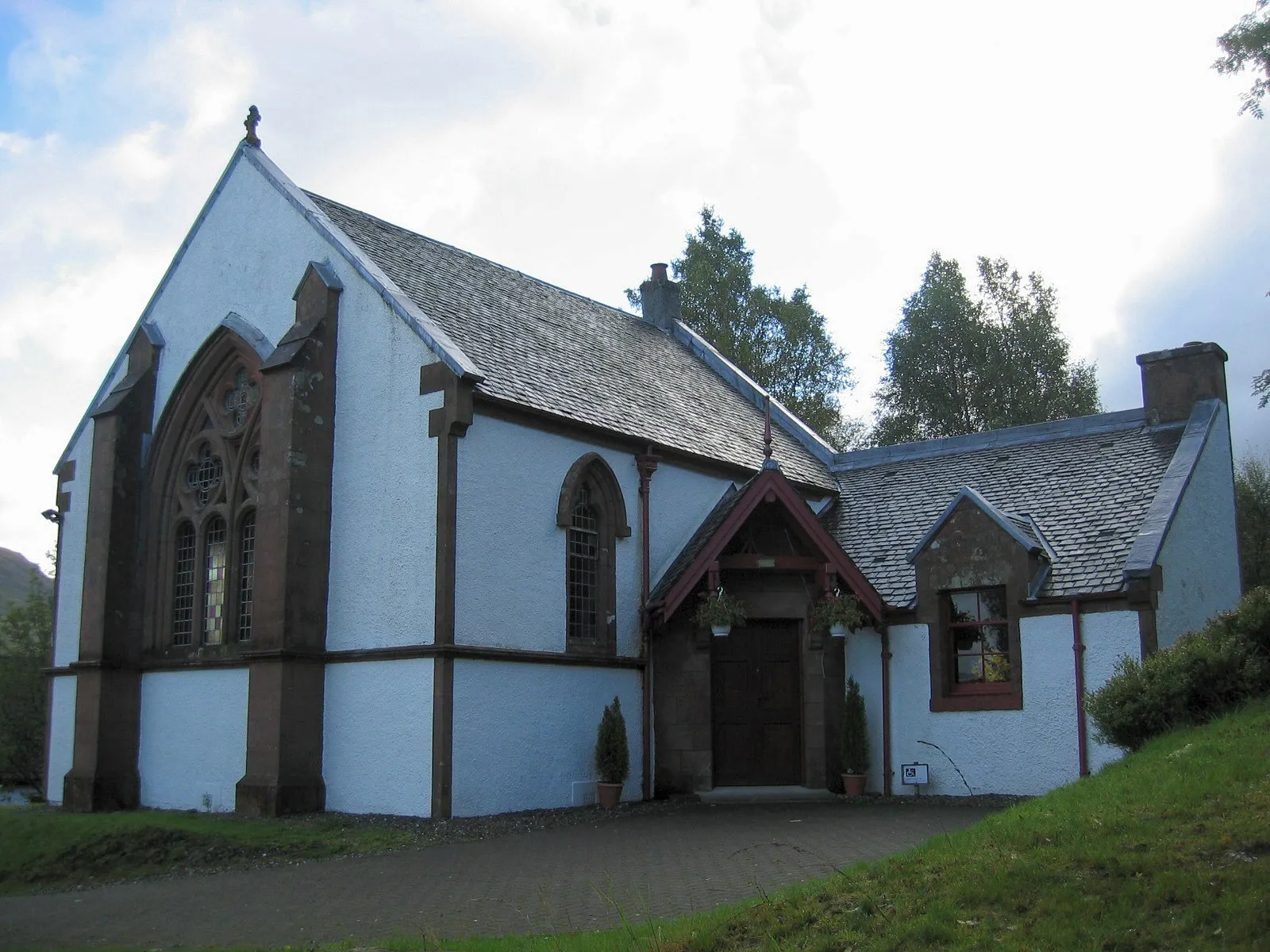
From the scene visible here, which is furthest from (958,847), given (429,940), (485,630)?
(485,630)

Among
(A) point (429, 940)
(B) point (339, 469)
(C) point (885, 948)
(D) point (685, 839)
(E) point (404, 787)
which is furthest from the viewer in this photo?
(B) point (339, 469)

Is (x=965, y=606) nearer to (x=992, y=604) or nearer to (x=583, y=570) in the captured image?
(x=992, y=604)

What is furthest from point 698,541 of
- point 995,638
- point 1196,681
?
point 1196,681

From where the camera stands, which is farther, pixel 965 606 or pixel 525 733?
pixel 965 606

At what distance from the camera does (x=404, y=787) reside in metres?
17.5

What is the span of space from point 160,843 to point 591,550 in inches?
314

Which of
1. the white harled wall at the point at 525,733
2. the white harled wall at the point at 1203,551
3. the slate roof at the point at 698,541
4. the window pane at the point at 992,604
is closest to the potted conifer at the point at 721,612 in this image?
the slate roof at the point at 698,541

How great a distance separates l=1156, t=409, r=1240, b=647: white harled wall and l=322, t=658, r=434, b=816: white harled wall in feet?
35.9

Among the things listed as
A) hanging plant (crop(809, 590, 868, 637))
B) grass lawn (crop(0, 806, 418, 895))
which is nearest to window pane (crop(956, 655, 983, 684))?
hanging plant (crop(809, 590, 868, 637))

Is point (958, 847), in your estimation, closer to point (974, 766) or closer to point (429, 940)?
point (429, 940)

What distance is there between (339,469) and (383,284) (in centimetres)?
298

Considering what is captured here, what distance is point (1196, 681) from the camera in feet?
40.8

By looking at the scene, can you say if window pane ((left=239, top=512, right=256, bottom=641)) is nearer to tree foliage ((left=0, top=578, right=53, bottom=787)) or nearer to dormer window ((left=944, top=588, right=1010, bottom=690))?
dormer window ((left=944, top=588, right=1010, bottom=690))

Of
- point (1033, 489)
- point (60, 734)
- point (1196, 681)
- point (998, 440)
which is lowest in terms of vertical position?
point (60, 734)
